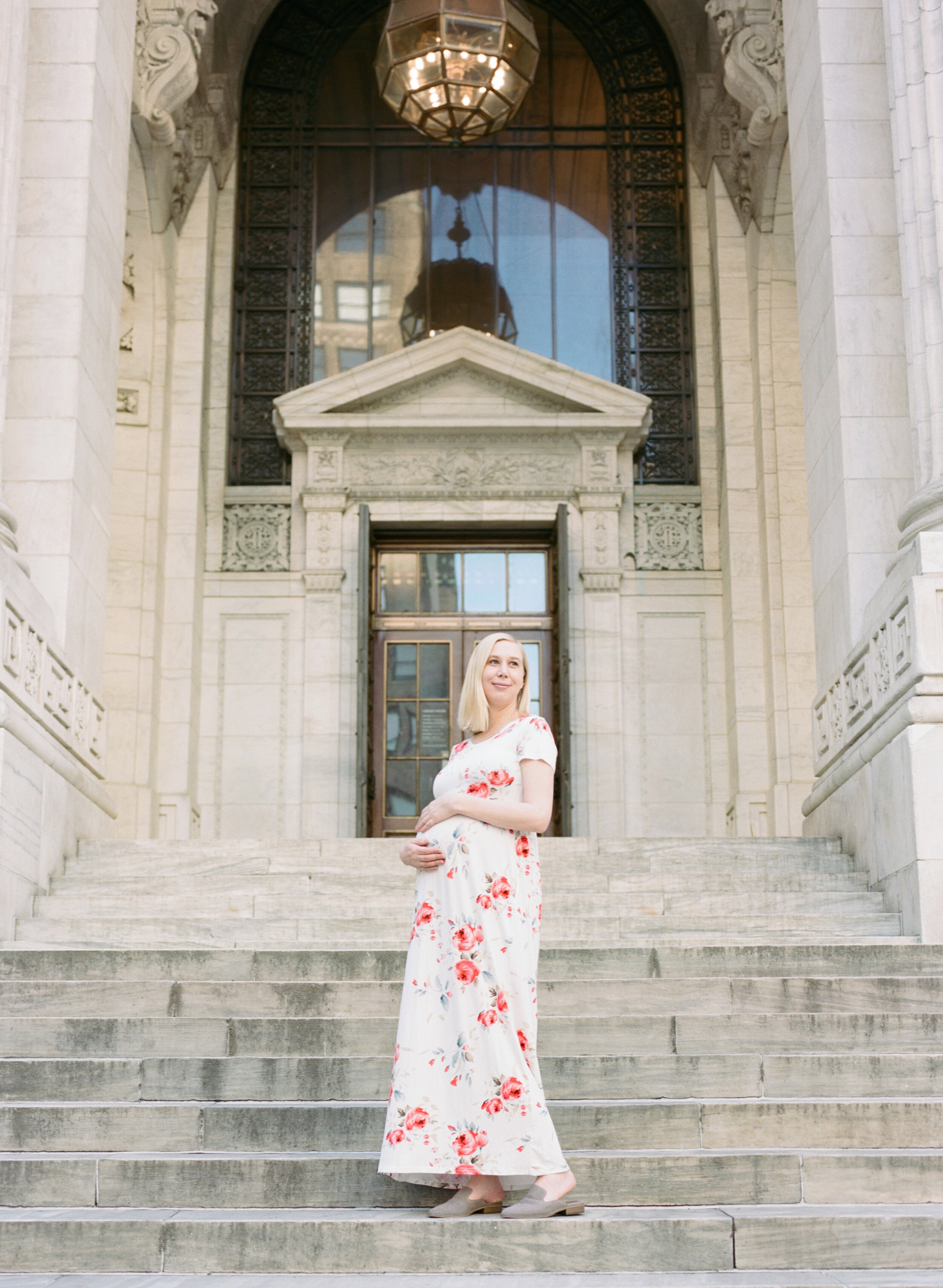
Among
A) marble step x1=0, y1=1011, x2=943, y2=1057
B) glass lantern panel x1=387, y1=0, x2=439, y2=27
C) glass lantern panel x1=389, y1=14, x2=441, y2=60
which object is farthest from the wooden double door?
marble step x1=0, y1=1011, x2=943, y2=1057

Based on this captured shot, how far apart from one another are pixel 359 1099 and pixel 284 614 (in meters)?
10.2

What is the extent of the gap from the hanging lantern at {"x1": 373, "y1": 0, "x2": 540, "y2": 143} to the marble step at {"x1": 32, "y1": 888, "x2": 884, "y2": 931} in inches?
295

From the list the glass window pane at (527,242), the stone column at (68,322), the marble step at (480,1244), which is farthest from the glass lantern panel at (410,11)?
the marble step at (480,1244)

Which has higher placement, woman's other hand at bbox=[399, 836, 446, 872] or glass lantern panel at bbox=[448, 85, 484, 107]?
glass lantern panel at bbox=[448, 85, 484, 107]

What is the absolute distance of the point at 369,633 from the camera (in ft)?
51.5

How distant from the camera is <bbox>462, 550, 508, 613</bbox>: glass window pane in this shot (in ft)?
53.3

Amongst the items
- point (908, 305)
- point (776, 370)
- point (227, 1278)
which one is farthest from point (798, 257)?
point (227, 1278)

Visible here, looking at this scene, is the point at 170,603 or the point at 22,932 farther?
the point at 170,603

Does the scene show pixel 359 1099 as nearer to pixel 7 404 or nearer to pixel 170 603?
pixel 7 404

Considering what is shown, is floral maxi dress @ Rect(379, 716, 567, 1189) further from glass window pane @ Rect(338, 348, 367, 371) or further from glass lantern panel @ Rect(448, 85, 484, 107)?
glass window pane @ Rect(338, 348, 367, 371)

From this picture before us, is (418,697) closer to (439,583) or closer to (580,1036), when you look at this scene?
(439,583)

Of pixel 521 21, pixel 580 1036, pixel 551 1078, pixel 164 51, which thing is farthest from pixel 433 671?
pixel 551 1078

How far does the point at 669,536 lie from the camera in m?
16.1

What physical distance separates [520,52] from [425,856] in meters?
9.99
